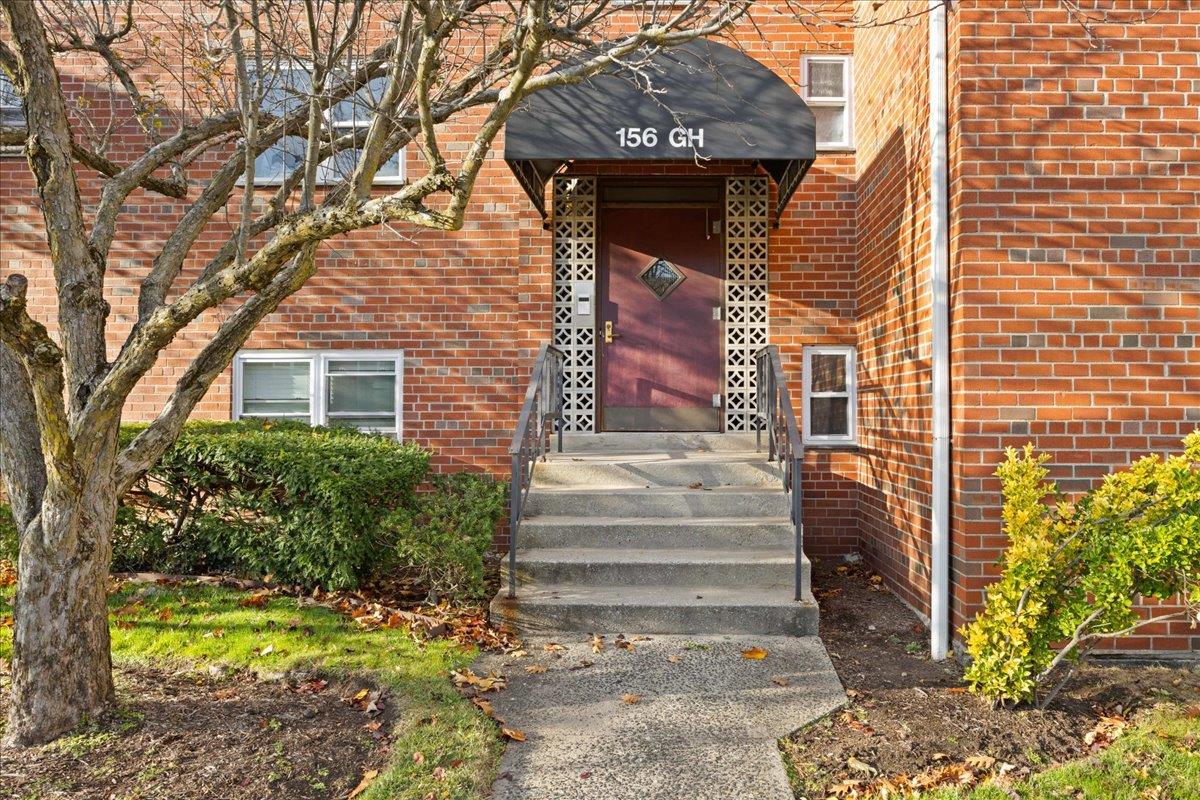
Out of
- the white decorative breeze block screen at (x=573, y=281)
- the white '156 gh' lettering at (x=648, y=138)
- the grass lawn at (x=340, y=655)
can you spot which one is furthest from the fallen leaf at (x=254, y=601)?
the white '156 gh' lettering at (x=648, y=138)

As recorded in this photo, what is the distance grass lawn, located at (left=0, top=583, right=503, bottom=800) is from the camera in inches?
146

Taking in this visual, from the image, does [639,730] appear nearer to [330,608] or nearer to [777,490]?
[330,608]

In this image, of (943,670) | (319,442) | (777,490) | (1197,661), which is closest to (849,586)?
(777,490)

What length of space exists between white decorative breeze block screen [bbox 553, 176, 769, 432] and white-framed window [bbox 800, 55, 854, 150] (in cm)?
75

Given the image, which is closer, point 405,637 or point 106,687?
point 106,687

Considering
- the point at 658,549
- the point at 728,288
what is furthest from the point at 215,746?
the point at 728,288

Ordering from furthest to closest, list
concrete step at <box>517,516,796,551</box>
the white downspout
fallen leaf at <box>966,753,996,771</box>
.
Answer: concrete step at <box>517,516,796,551</box>, the white downspout, fallen leaf at <box>966,753,996,771</box>

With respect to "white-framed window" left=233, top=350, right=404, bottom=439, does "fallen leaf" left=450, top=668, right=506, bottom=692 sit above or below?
below

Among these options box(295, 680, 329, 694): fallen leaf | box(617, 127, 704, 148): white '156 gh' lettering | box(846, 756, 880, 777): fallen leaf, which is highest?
box(617, 127, 704, 148): white '156 gh' lettering

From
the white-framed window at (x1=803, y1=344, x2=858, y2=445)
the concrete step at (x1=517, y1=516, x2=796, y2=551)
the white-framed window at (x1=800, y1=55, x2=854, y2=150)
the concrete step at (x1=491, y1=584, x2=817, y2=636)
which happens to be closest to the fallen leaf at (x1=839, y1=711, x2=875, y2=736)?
the concrete step at (x1=491, y1=584, x2=817, y2=636)

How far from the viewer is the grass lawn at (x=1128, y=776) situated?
11.6ft

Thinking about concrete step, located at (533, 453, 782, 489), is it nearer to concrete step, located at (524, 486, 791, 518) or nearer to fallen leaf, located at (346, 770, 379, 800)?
concrete step, located at (524, 486, 791, 518)

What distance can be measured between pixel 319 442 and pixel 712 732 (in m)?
3.86

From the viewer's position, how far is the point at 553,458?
7.37 metres
